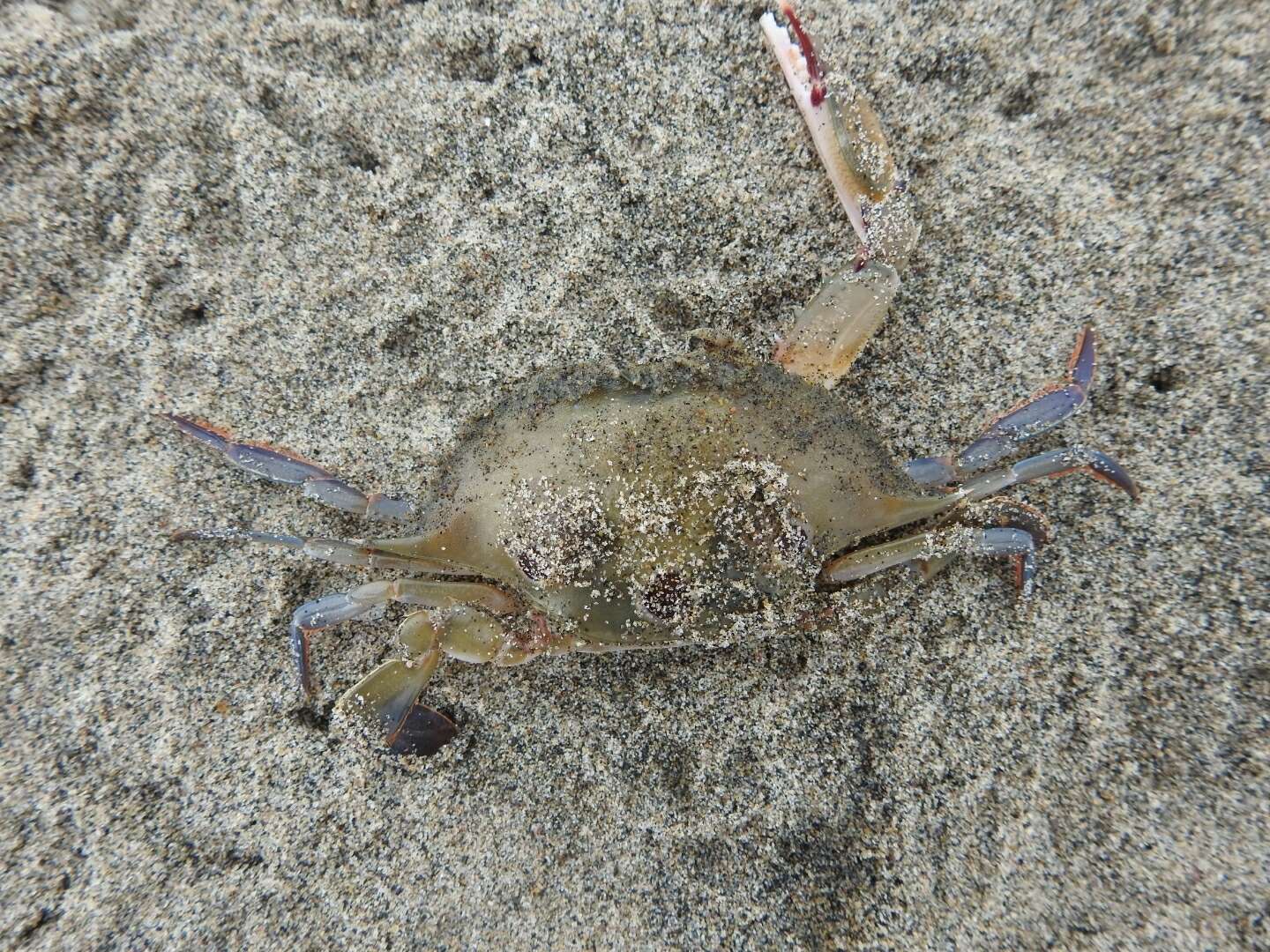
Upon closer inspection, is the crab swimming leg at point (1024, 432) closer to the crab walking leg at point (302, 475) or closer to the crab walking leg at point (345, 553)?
the crab walking leg at point (345, 553)

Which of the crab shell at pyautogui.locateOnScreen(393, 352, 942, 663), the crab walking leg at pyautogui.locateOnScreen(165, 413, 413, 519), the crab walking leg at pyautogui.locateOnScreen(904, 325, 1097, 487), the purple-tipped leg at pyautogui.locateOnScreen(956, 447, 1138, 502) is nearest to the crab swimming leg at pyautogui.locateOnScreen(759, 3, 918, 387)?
the crab shell at pyautogui.locateOnScreen(393, 352, 942, 663)

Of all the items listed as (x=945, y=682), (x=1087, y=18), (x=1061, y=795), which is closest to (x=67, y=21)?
(x=1087, y=18)

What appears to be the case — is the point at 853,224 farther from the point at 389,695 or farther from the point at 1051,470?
the point at 389,695

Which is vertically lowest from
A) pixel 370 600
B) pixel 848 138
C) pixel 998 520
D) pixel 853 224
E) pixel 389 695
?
pixel 998 520

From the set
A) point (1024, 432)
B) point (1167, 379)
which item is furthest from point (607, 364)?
point (1167, 379)

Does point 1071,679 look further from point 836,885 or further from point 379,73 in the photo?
point 379,73

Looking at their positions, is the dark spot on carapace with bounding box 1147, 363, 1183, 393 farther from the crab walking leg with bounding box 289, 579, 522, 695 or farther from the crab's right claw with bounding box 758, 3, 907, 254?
the crab walking leg with bounding box 289, 579, 522, 695
